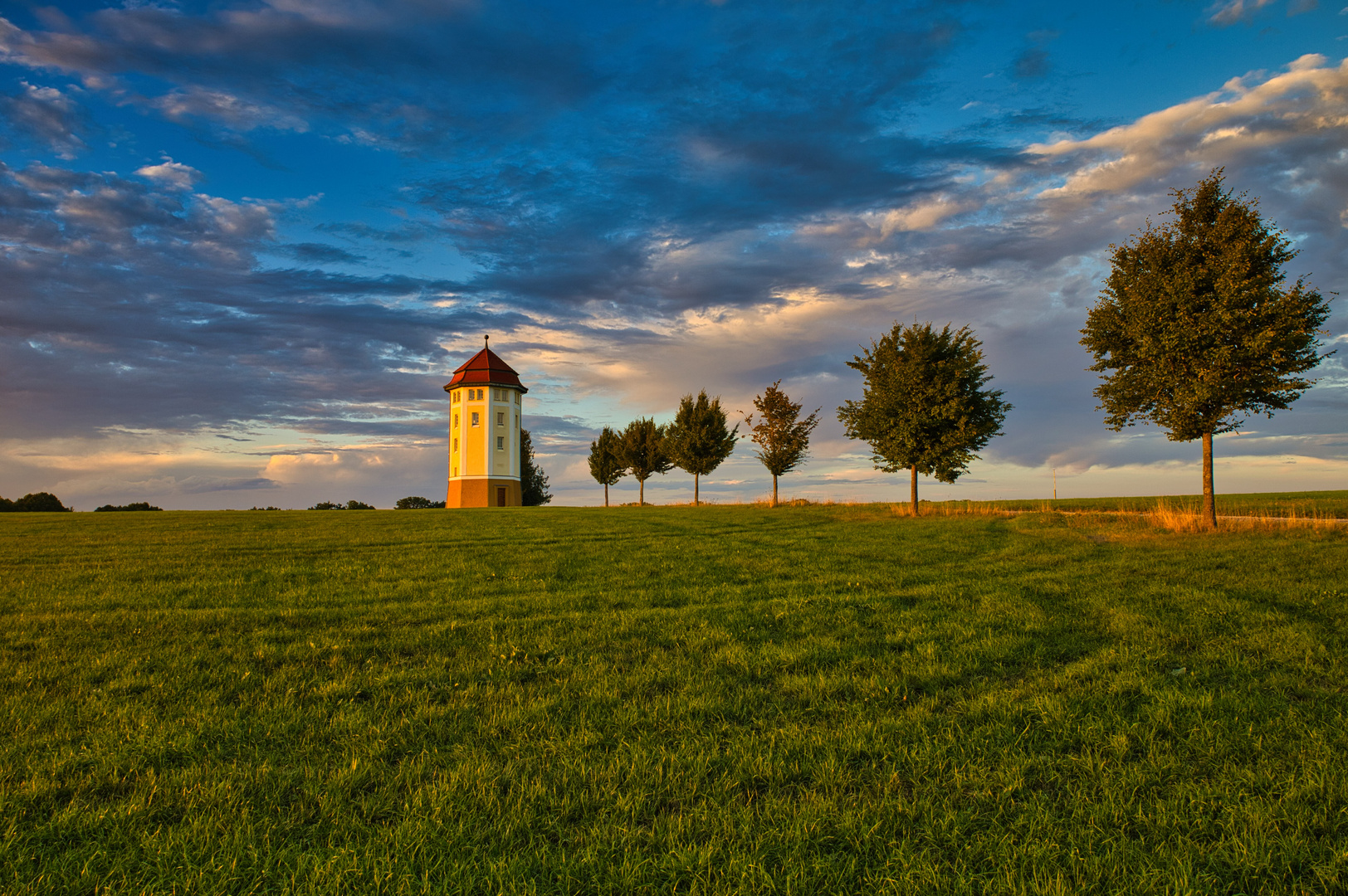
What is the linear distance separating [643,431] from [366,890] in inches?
2325

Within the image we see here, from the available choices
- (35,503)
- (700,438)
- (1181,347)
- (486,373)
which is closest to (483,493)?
(486,373)

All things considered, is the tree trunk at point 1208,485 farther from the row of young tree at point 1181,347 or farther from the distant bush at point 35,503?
the distant bush at point 35,503

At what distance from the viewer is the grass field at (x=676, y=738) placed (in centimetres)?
382

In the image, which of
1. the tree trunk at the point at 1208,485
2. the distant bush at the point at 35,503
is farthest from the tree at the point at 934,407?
the distant bush at the point at 35,503

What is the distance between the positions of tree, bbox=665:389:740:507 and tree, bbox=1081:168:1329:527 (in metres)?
31.1

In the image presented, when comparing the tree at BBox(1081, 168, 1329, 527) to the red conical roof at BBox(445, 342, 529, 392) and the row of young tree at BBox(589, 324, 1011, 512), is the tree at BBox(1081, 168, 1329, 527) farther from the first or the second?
the red conical roof at BBox(445, 342, 529, 392)

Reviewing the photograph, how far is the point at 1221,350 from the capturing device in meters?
20.3

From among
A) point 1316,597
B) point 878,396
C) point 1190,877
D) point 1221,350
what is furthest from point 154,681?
point 878,396

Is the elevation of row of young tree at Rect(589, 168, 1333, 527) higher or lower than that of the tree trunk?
higher

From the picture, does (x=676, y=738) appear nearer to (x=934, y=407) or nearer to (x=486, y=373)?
(x=934, y=407)

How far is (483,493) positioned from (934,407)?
41.5 meters

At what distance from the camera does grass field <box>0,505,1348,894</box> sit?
382 centimetres

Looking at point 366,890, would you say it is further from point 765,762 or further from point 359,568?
point 359,568

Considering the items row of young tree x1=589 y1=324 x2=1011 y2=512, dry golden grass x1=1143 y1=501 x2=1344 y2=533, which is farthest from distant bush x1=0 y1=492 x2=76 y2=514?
dry golden grass x1=1143 y1=501 x2=1344 y2=533
